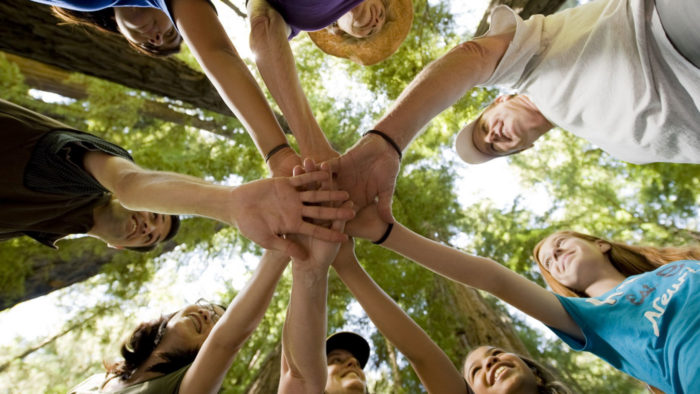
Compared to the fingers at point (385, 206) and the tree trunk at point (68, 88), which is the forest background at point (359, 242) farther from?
the fingers at point (385, 206)

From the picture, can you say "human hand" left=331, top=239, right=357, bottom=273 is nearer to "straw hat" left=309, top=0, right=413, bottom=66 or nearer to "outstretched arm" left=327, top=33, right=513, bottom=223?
"outstretched arm" left=327, top=33, right=513, bottom=223

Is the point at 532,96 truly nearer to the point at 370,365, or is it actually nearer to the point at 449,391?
the point at 449,391

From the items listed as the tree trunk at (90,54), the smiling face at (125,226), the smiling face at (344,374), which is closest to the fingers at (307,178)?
the smiling face at (344,374)

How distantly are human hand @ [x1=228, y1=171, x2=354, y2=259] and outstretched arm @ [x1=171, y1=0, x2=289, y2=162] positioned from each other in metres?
0.32

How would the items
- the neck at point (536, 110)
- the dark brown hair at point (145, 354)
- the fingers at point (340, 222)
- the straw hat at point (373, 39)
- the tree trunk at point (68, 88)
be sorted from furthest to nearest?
1. the tree trunk at point (68, 88)
2. the straw hat at point (373, 39)
3. the dark brown hair at point (145, 354)
4. the neck at point (536, 110)
5. the fingers at point (340, 222)

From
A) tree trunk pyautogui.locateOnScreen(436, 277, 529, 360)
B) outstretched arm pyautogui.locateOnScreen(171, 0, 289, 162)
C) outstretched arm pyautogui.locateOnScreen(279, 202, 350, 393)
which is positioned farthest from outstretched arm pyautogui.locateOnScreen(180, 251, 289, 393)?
tree trunk pyautogui.locateOnScreen(436, 277, 529, 360)

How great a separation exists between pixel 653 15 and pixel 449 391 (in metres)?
1.99

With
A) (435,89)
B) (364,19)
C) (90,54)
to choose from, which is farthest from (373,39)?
(90,54)

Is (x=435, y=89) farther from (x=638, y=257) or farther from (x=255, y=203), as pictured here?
(x=638, y=257)

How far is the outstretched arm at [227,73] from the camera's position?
1.67m

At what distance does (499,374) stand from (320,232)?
5.19 feet

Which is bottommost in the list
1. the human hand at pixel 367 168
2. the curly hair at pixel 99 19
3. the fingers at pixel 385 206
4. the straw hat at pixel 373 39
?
the fingers at pixel 385 206

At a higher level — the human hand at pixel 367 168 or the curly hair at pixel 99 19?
the curly hair at pixel 99 19

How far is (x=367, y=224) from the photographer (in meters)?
1.93
